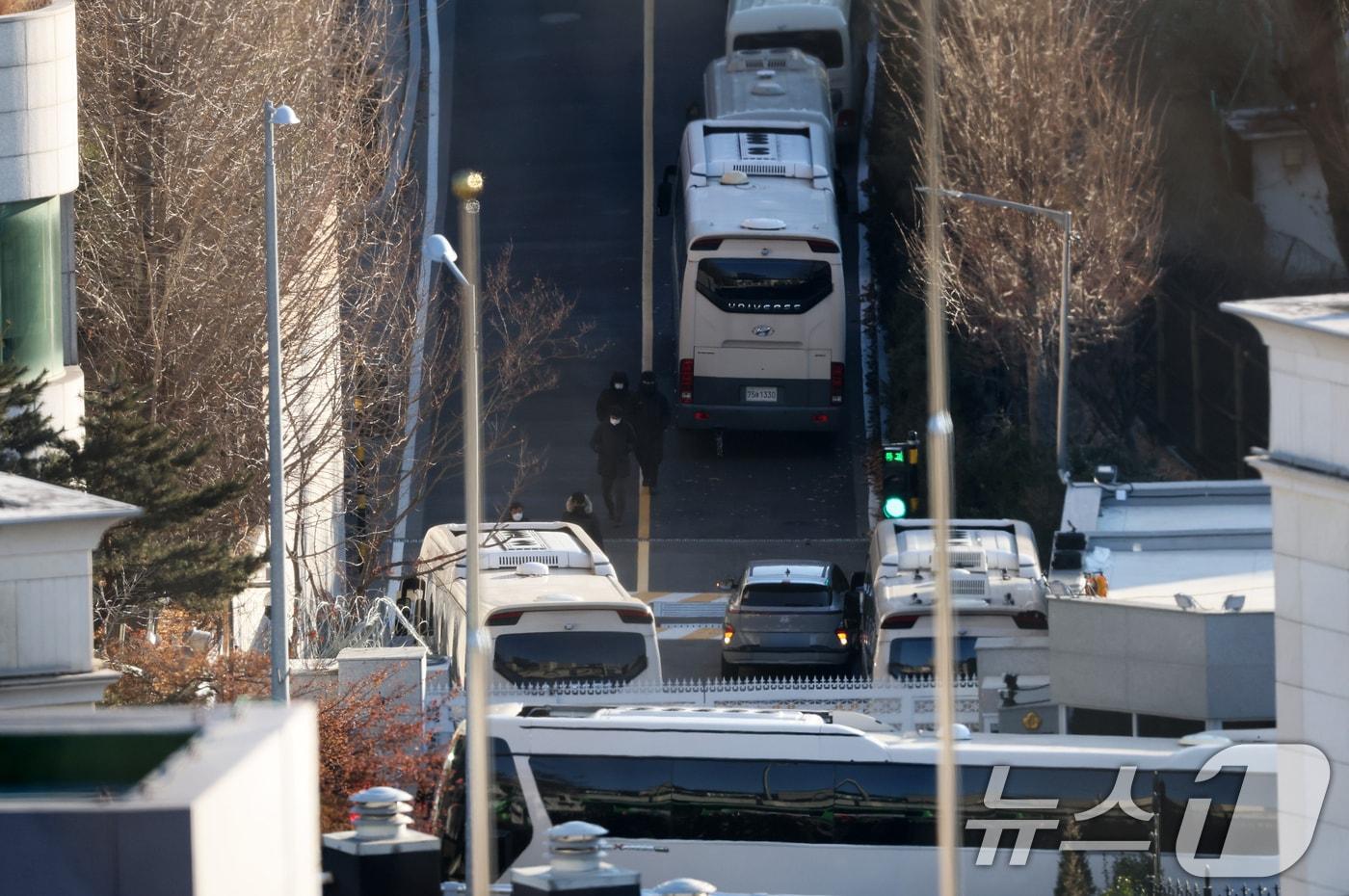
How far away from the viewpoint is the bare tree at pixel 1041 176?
2983 centimetres

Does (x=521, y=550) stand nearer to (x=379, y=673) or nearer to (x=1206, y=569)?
(x=379, y=673)

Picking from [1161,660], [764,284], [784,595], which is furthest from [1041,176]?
[1161,660]

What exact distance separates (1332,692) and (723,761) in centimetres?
463

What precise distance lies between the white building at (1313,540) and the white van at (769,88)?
964 inches

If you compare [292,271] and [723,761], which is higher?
[292,271]

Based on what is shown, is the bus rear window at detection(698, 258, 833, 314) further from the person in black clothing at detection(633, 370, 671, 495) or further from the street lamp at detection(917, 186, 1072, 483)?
the street lamp at detection(917, 186, 1072, 483)

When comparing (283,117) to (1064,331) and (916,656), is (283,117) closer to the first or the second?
(916,656)

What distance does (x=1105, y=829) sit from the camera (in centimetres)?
1438

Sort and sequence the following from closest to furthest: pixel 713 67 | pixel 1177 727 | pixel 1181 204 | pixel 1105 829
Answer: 1. pixel 1105 829
2. pixel 1177 727
3. pixel 1181 204
4. pixel 713 67

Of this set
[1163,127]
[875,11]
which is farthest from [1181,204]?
[875,11]

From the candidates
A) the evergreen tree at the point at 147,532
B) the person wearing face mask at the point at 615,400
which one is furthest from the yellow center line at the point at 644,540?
the evergreen tree at the point at 147,532

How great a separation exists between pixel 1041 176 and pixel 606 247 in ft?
40.1

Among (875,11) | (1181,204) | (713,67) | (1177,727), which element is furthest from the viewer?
(875,11)

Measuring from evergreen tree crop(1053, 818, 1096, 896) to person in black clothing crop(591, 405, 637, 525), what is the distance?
54.6 feet
